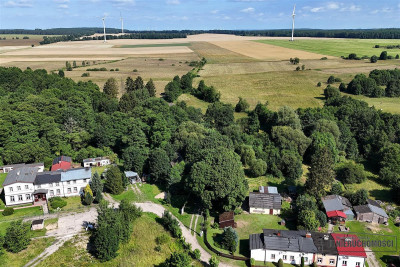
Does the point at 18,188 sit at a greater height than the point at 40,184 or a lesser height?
lesser

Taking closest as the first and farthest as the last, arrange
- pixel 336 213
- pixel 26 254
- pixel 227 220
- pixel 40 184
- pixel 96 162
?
pixel 26 254 < pixel 227 220 < pixel 336 213 < pixel 40 184 < pixel 96 162

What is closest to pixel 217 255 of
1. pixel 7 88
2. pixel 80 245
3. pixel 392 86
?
pixel 80 245

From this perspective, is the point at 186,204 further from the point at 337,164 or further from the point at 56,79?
the point at 56,79

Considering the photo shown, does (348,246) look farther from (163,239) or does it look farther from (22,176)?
(22,176)

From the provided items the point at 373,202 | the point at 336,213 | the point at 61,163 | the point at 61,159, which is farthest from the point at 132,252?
the point at 373,202

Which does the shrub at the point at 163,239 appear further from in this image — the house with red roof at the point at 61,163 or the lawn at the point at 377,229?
the lawn at the point at 377,229
